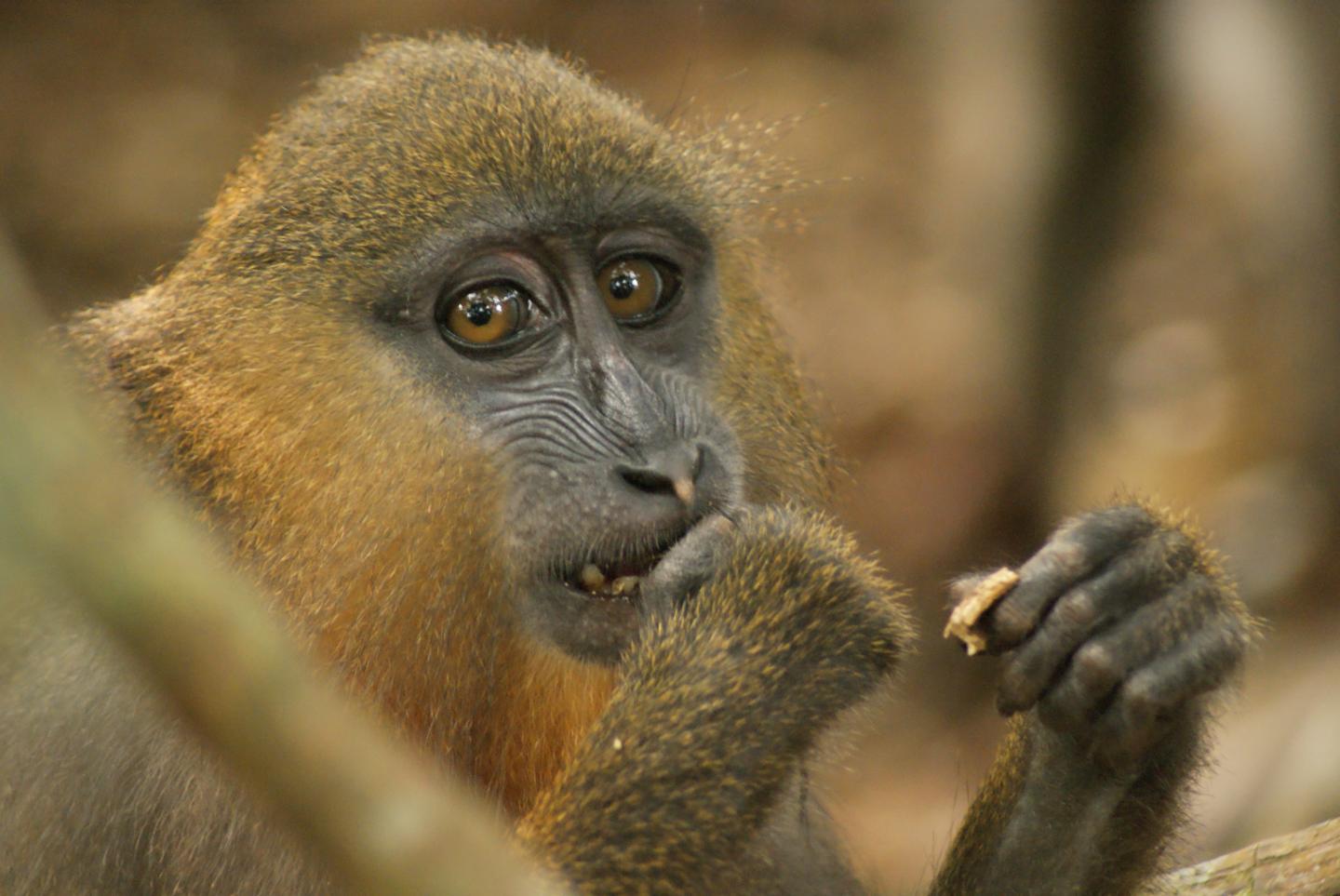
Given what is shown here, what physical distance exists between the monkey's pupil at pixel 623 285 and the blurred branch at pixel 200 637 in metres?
2.69

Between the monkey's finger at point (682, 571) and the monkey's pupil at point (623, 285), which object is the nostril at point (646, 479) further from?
the monkey's pupil at point (623, 285)

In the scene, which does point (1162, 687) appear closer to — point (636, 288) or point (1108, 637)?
point (1108, 637)

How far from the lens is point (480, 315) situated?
422cm

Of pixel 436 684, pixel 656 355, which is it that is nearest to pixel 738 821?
pixel 436 684

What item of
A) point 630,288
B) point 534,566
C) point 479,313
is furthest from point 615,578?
point 630,288

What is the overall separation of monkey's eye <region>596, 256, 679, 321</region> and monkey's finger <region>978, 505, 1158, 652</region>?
56.5 inches

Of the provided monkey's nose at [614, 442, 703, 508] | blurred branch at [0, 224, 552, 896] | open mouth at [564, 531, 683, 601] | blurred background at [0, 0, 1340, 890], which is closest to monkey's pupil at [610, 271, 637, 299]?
monkey's nose at [614, 442, 703, 508]

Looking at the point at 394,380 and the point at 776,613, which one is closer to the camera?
the point at 776,613

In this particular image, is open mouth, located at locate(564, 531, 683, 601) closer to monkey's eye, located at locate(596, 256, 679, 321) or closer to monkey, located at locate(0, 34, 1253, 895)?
monkey, located at locate(0, 34, 1253, 895)

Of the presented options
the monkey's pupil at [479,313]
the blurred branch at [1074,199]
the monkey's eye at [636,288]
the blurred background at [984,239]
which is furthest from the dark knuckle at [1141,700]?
the blurred branch at [1074,199]

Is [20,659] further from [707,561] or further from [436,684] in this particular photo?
[707,561]

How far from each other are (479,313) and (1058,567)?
166 centimetres

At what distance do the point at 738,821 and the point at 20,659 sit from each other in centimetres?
192

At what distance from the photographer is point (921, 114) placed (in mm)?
12328
